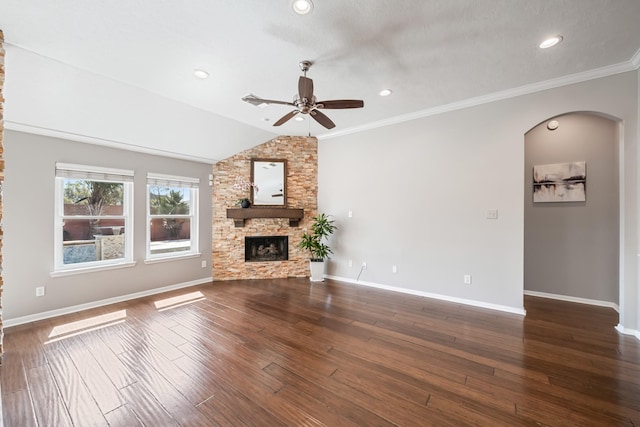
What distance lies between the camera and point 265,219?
5379 mm

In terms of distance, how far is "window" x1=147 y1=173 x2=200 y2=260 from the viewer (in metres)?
4.48

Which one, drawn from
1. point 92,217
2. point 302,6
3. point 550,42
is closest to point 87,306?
point 92,217

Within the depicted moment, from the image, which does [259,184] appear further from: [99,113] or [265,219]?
[99,113]

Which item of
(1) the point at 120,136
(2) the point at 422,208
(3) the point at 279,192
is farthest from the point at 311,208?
(1) the point at 120,136

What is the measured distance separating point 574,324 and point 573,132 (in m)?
2.85

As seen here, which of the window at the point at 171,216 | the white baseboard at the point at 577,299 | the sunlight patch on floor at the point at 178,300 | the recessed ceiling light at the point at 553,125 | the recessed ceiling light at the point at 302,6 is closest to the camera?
the recessed ceiling light at the point at 302,6

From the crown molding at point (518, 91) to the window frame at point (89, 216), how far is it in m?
4.22

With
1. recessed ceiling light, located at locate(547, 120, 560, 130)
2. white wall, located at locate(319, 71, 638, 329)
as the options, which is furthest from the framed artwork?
white wall, located at locate(319, 71, 638, 329)

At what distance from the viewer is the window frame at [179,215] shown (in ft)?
14.4

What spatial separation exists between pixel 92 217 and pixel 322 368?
160 inches

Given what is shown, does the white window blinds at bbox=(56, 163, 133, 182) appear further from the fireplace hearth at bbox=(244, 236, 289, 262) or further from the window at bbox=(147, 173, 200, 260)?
the fireplace hearth at bbox=(244, 236, 289, 262)

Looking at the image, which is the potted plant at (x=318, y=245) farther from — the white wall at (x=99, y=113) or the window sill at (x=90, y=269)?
the window sill at (x=90, y=269)

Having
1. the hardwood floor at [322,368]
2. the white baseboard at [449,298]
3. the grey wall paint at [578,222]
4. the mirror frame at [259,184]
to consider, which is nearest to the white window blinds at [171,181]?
the mirror frame at [259,184]

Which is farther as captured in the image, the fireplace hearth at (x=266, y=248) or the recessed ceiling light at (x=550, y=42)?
the fireplace hearth at (x=266, y=248)
